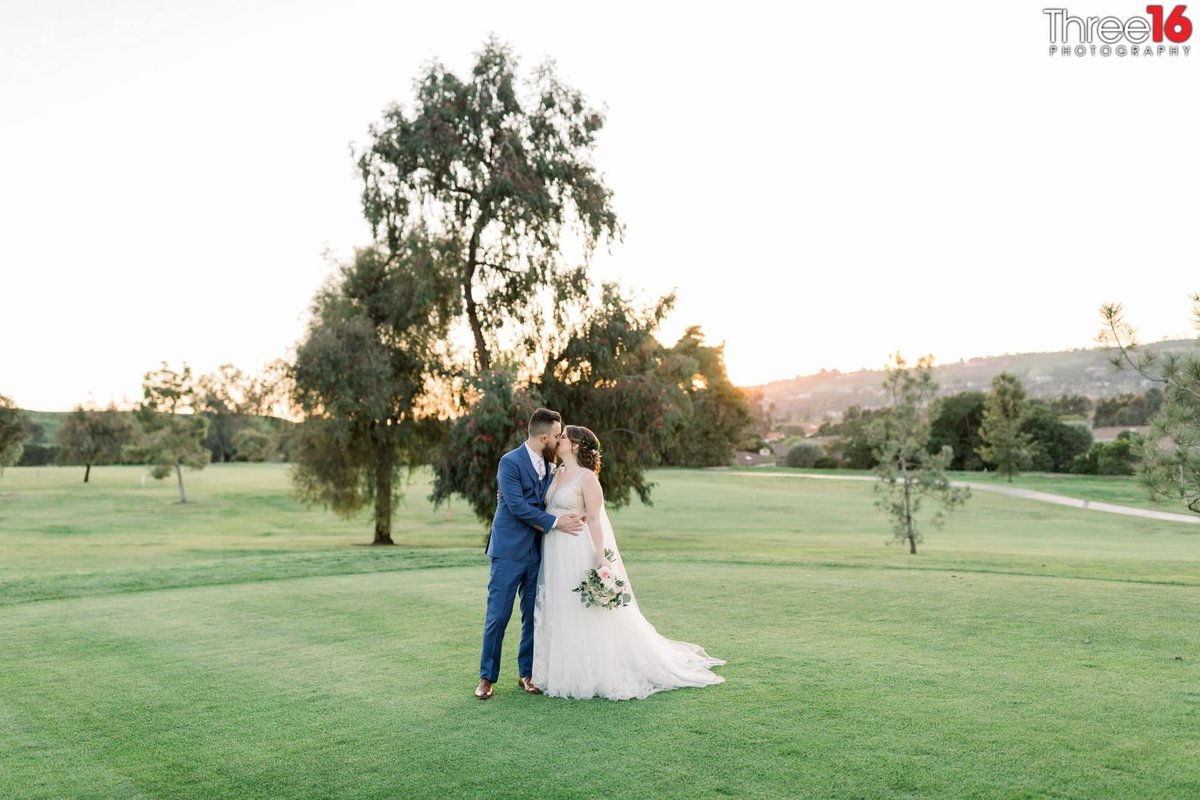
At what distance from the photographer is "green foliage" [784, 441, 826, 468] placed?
81938mm

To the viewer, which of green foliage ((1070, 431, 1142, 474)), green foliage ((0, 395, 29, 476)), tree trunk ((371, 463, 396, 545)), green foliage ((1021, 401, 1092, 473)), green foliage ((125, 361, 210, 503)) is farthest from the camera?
green foliage ((1021, 401, 1092, 473))

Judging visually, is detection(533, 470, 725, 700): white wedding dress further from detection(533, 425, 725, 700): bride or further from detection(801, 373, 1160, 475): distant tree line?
detection(801, 373, 1160, 475): distant tree line

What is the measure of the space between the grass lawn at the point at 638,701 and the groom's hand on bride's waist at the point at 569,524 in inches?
54.0

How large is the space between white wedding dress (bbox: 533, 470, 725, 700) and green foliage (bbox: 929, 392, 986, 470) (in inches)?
2742

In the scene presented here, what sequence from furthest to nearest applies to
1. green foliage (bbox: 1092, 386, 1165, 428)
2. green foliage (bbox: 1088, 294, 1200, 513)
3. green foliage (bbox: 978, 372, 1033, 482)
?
green foliage (bbox: 1092, 386, 1165, 428)
green foliage (bbox: 978, 372, 1033, 482)
green foliage (bbox: 1088, 294, 1200, 513)

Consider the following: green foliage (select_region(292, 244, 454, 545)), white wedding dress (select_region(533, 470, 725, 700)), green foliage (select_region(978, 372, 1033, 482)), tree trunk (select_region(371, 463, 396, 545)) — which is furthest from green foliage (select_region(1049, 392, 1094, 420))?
white wedding dress (select_region(533, 470, 725, 700))

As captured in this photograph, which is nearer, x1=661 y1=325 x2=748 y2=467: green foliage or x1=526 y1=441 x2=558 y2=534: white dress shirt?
x1=526 y1=441 x2=558 y2=534: white dress shirt

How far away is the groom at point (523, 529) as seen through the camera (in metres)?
7.86

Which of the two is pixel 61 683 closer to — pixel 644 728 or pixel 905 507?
pixel 644 728

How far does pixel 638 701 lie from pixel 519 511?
1763mm

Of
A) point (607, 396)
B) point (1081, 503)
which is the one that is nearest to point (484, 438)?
point (607, 396)

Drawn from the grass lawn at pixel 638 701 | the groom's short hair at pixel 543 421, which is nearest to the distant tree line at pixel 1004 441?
the grass lawn at pixel 638 701

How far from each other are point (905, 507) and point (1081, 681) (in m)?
17.3

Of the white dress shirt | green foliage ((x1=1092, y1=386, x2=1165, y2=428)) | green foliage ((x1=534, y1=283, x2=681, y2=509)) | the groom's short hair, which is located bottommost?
the white dress shirt
